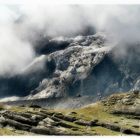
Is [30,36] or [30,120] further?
[30,120]

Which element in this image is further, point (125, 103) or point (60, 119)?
point (125, 103)

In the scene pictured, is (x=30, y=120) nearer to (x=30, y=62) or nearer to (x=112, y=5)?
(x=30, y=62)

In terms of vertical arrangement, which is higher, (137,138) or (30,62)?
(30,62)

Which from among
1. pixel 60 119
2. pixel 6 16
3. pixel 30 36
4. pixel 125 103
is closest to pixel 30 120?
pixel 60 119

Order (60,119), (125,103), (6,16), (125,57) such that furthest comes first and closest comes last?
(125,103) < (125,57) < (60,119) < (6,16)

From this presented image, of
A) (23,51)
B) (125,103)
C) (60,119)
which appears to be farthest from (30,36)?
(125,103)

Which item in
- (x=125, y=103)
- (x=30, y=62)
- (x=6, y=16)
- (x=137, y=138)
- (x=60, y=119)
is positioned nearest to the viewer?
(x=137, y=138)

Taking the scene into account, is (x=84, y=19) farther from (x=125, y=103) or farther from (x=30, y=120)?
(x=125, y=103)

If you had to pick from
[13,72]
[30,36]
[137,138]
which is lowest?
[137,138]

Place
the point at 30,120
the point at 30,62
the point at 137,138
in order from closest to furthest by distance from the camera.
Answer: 1. the point at 137,138
2. the point at 30,62
3. the point at 30,120
